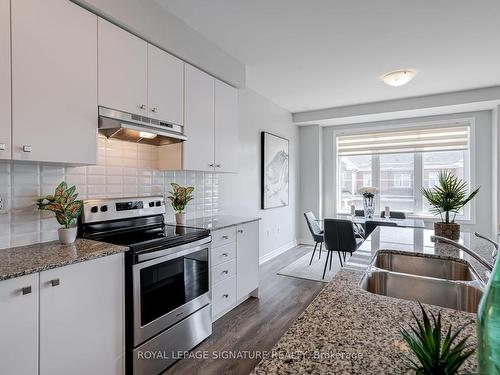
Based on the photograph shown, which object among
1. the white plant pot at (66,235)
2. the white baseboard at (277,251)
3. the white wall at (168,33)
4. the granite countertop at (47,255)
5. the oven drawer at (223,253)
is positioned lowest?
the white baseboard at (277,251)

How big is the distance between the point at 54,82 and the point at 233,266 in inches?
78.2

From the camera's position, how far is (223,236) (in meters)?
2.56

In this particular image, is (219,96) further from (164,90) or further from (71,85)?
(71,85)

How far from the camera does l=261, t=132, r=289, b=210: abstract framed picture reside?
14.5ft

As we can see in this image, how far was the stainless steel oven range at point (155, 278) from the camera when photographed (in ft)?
5.69

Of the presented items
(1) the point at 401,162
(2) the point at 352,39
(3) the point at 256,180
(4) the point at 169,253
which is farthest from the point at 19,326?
(1) the point at 401,162

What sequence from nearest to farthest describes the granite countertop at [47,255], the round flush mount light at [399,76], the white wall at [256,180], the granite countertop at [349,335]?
the granite countertop at [349,335] < the granite countertop at [47,255] < the round flush mount light at [399,76] < the white wall at [256,180]

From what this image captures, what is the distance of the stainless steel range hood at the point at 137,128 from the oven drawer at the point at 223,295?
1341 millimetres

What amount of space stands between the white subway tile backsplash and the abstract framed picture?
1550 mm

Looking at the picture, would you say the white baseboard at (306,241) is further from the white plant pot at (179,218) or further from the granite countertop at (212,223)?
the white plant pot at (179,218)

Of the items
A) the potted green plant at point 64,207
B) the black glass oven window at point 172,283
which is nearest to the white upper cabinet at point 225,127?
the black glass oven window at point 172,283

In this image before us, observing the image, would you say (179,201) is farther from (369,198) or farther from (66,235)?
(369,198)

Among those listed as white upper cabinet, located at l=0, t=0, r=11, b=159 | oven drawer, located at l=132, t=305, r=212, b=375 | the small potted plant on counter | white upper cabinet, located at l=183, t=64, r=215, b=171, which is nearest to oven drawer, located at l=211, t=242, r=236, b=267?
oven drawer, located at l=132, t=305, r=212, b=375

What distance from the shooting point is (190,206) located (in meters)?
2.93
